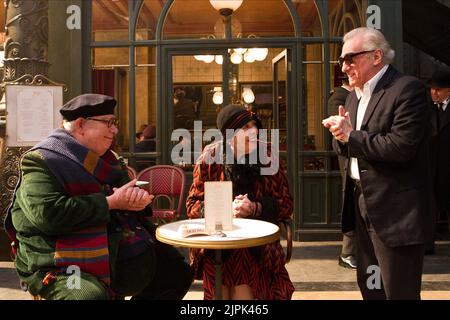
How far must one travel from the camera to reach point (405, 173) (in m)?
2.57

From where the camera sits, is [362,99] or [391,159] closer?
[391,159]

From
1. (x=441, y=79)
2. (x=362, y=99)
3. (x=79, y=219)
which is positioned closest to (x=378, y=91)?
(x=362, y=99)

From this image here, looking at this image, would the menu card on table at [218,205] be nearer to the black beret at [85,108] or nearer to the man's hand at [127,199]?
the man's hand at [127,199]

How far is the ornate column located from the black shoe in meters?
3.49

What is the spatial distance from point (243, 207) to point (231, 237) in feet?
1.69

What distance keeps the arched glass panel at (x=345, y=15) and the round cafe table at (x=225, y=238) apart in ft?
13.9

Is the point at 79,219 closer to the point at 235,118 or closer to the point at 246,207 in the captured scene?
the point at 246,207

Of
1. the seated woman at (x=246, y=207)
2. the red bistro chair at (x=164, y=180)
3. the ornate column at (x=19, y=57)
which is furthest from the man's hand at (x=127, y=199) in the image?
the ornate column at (x=19, y=57)

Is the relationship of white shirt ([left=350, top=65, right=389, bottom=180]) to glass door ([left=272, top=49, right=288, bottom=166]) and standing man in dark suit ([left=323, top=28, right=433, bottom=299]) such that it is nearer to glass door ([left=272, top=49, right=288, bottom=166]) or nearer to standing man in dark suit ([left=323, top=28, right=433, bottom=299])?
standing man in dark suit ([left=323, top=28, right=433, bottom=299])

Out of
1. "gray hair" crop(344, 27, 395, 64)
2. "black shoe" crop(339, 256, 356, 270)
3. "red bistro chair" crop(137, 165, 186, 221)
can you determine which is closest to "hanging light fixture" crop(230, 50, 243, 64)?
"red bistro chair" crop(137, 165, 186, 221)

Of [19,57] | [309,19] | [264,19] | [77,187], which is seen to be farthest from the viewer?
[309,19]

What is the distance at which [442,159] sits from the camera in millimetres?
5254

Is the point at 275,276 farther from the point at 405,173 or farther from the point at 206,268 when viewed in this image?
the point at 405,173

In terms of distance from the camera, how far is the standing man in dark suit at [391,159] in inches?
99.7
